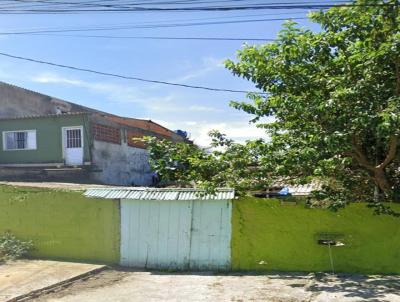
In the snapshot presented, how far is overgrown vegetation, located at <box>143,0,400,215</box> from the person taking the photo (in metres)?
8.36

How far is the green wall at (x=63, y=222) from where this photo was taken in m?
11.9

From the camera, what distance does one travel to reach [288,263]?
11086 millimetres

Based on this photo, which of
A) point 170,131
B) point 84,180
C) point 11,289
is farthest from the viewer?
point 170,131

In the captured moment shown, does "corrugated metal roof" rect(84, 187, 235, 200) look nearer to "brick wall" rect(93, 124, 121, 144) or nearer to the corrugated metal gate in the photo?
the corrugated metal gate

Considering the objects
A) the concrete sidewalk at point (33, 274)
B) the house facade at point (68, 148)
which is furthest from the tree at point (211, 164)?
the house facade at point (68, 148)

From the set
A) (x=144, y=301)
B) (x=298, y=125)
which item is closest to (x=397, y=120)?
(x=298, y=125)

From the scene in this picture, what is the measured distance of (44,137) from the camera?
25.3 metres

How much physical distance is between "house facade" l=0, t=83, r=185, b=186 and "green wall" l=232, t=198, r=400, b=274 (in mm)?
14106

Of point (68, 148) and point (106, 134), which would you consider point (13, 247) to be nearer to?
point (68, 148)

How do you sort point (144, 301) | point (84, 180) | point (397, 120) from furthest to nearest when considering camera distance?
point (84, 180) < point (144, 301) < point (397, 120)

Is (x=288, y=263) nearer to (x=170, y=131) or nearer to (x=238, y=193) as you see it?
(x=238, y=193)

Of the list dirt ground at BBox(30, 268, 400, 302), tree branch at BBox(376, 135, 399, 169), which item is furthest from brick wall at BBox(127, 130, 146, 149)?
tree branch at BBox(376, 135, 399, 169)

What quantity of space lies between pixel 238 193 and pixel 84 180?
46.2 ft

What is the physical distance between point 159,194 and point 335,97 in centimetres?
482
